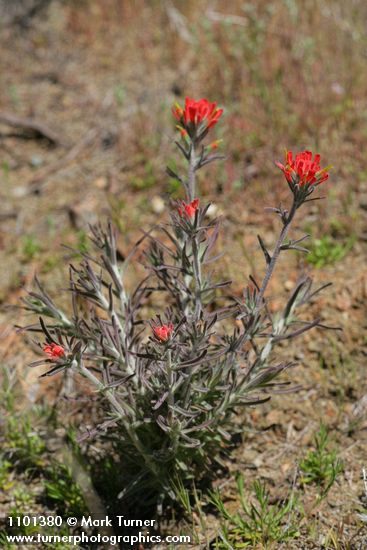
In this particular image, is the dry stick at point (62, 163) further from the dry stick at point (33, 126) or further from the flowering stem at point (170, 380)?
the flowering stem at point (170, 380)

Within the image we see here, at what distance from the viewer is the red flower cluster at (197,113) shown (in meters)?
2.11

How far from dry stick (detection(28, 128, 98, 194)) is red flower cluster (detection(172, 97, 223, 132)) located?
278cm

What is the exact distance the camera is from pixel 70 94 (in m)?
5.49

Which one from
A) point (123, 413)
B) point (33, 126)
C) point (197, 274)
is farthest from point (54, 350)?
point (33, 126)

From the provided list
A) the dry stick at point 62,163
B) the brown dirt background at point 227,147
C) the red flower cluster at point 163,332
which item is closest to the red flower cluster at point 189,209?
the red flower cluster at point 163,332

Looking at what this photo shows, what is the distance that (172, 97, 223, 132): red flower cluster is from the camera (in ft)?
6.93

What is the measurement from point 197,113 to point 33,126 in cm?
332

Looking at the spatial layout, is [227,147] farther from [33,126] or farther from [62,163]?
[33,126]

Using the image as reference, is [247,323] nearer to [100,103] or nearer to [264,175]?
[264,175]

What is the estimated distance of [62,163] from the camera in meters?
4.84

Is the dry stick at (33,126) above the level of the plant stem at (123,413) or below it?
above

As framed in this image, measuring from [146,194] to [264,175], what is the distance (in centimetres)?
91

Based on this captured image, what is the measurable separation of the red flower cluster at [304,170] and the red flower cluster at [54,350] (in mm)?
957

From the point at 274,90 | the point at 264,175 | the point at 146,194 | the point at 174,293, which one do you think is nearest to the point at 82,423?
the point at 174,293
